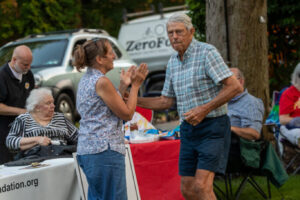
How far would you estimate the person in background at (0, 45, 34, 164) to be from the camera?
6461 mm

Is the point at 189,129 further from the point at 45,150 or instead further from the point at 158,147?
the point at 45,150

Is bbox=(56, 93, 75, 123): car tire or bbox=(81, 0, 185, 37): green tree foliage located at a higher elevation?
bbox=(81, 0, 185, 37): green tree foliage

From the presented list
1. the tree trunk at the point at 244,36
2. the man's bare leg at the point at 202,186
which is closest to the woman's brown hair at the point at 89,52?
the man's bare leg at the point at 202,186

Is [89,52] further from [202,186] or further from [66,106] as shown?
[66,106]

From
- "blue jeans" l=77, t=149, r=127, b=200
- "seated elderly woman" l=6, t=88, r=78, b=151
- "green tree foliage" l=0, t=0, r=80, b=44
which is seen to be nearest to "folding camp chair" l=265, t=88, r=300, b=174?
"seated elderly woman" l=6, t=88, r=78, b=151

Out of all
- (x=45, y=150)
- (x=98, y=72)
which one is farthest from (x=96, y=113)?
(x=45, y=150)

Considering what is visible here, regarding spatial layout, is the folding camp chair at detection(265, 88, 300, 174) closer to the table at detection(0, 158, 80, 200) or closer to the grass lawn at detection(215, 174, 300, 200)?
the grass lawn at detection(215, 174, 300, 200)

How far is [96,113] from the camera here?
4105 mm

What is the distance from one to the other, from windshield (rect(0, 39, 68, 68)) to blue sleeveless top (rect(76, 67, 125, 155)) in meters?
7.35

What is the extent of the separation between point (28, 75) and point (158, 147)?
2017 millimetres

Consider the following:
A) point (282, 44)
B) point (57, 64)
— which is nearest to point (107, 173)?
point (282, 44)

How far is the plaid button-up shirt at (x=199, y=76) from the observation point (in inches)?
181

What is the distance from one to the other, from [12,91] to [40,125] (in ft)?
2.64

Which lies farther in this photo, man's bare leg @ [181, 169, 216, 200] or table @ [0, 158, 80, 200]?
man's bare leg @ [181, 169, 216, 200]
